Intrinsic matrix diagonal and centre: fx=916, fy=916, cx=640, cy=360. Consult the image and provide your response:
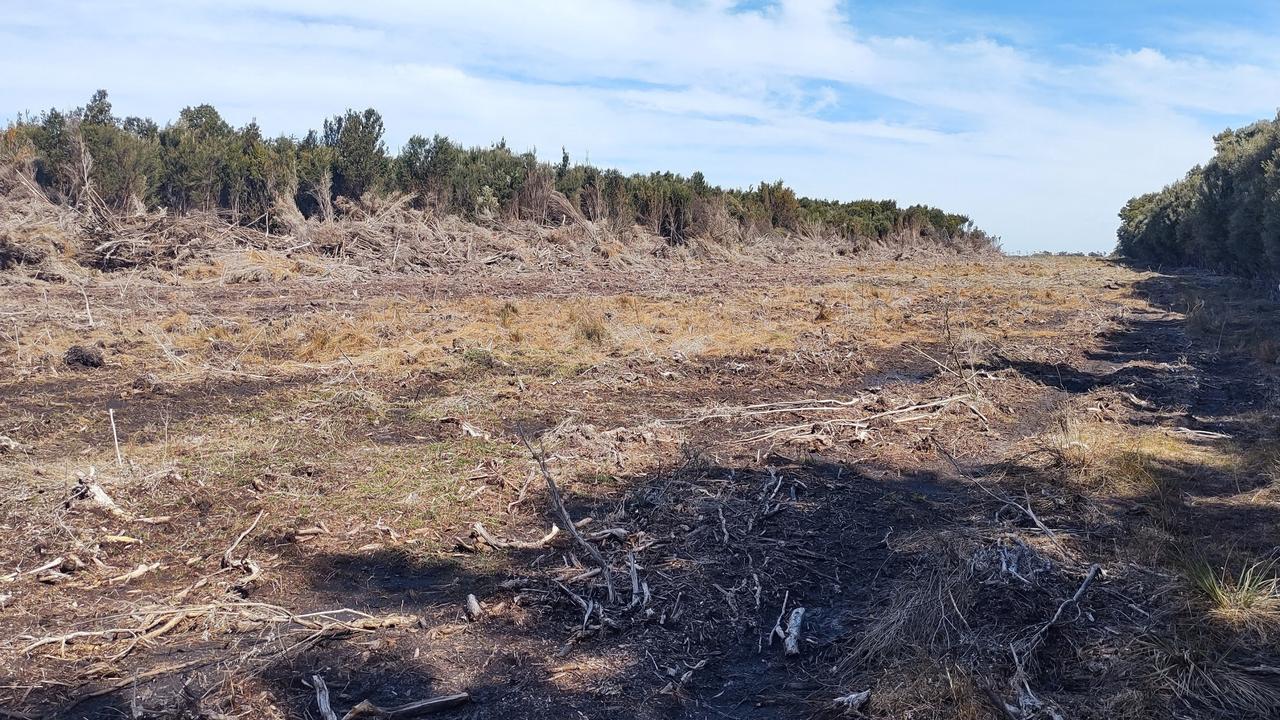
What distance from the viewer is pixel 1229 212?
27.7 metres

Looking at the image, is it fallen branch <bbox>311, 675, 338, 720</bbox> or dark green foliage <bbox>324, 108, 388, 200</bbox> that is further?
dark green foliage <bbox>324, 108, 388, 200</bbox>

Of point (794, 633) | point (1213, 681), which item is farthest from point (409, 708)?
point (1213, 681)

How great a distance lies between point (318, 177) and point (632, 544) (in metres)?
24.8

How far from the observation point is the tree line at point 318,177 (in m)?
23.4

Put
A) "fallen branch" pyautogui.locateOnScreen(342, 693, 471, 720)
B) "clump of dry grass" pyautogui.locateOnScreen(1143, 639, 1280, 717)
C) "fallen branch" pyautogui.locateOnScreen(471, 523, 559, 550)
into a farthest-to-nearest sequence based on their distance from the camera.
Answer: "fallen branch" pyautogui.locateOnScreen(471, 523, 559, 550) < "fallen branch" pyautogui.locateOnScreen(342, 693, 471, 720) < "clump of dry grass" pyautogui.locateOnScreen(1143, 639, 1280, 717)

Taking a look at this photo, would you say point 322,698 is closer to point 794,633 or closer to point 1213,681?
point 794,633

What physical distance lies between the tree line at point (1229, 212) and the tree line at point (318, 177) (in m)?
16.7

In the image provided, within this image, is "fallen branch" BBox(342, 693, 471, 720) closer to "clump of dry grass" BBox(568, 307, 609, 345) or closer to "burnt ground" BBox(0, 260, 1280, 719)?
"burnt ground" BBox(0, 260, 1280, 719)

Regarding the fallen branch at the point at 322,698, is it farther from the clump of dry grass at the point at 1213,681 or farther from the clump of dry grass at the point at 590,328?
the clump of dry grass at the point at 590,328

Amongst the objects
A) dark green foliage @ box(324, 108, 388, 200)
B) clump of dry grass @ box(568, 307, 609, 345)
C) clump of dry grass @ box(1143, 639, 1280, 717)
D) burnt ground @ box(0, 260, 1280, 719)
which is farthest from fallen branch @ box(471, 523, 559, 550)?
dark green foliage @ box(324, 108, 388, 200)

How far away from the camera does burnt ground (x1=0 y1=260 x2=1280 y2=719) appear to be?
3.96 metres

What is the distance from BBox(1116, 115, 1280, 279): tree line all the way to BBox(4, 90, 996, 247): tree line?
1673 centimetres

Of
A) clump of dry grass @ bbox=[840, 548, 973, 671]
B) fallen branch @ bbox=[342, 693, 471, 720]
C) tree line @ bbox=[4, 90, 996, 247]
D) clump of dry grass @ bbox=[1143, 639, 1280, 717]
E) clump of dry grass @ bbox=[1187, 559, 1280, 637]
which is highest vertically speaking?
tree line @ bbox=[4, 90, 996, 247]

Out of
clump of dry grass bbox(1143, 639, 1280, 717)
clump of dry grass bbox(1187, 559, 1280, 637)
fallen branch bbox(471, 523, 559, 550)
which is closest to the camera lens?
clump of dry grass bbox(1143, 639, 1280, 717)
